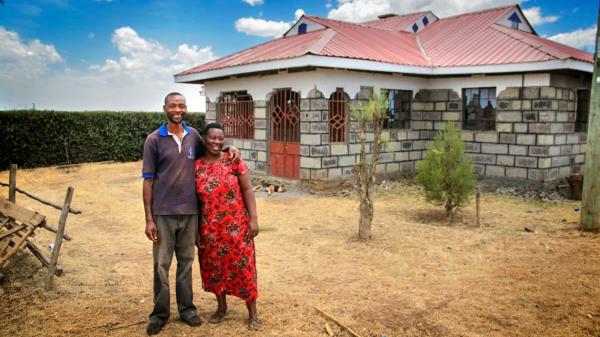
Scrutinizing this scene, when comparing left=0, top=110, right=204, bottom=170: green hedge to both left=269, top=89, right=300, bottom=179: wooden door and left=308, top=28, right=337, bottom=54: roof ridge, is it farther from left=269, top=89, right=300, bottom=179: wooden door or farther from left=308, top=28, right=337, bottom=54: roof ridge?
left=308, top=28, right=337, bottom=54: roof ridge

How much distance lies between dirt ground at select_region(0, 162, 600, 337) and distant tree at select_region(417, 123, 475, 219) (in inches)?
19.6

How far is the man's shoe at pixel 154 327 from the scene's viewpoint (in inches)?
158

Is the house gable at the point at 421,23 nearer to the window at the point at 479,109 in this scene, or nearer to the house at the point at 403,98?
the house at the point at 403,98

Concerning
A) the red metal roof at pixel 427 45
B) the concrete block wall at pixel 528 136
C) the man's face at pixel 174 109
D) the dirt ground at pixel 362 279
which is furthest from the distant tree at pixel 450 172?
the man's face at pixel 174 109

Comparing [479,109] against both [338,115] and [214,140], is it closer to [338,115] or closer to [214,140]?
[338,115]

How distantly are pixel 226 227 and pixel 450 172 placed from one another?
5.42 metres

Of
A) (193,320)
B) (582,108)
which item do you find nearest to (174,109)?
(193,320)

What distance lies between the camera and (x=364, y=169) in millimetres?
6984

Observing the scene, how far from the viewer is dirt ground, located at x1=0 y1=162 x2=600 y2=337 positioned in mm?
4234

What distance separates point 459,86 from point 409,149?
2103 mm

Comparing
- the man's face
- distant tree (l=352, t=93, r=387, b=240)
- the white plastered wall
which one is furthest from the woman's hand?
the white plastered wall

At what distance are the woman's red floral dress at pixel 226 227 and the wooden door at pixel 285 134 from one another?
7.48 m

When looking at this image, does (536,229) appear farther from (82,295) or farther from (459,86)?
(82,295)

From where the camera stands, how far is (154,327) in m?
4.04
